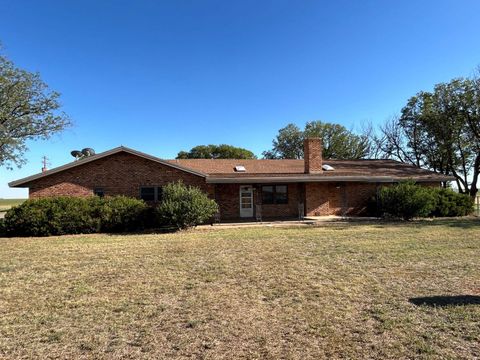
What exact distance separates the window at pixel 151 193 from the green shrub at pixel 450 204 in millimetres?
14652

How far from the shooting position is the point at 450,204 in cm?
1975

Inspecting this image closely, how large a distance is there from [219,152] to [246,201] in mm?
32203

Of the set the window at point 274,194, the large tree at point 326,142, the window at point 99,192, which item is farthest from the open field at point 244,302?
the large tree at point 326,142

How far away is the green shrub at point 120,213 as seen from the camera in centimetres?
1477

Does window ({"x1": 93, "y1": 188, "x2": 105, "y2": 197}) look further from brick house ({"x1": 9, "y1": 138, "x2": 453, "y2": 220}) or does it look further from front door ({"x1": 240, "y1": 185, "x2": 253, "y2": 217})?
front door ({"x1": 240, "y1": 185, "x2": 253, "y2": 217})

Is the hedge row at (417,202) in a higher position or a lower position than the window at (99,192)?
lower

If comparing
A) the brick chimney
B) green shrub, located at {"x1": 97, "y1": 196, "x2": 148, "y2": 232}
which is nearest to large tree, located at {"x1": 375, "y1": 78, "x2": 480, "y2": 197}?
the brick chimney

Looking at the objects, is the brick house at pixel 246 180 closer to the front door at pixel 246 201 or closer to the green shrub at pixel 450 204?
the front door at pixel 246 201

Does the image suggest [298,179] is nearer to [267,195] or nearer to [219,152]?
[267,195]

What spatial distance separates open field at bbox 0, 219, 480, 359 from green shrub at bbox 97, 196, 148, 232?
15.5 ft

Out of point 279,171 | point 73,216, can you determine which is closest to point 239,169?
point 279,171

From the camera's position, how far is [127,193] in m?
17.0

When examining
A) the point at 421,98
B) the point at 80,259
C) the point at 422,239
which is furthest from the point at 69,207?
the point at 421,98

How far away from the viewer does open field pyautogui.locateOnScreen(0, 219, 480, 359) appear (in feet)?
12.6
